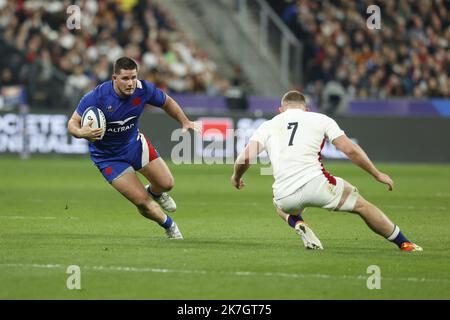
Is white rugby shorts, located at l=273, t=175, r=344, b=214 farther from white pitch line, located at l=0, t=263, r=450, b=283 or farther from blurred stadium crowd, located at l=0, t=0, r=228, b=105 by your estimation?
blurred stadium crowd, located at l=0, t=0, r=228, b=105

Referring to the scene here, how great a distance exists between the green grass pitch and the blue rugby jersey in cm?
116

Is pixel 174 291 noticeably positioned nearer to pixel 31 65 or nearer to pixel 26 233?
pixel 26 233

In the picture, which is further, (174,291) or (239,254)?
(239,254)

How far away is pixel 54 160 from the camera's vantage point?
30750 mm

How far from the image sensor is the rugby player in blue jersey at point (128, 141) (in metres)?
13.1

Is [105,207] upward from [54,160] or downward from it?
upward

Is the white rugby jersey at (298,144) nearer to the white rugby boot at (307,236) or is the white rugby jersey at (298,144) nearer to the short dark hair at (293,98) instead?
the short dark hair at (293,98)

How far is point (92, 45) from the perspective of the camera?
32.8m

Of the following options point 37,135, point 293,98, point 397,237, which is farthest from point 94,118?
point 37,135

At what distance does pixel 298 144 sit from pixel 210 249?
1656 millimetres

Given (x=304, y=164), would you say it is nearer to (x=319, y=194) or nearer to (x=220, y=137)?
(x=319, y=194)

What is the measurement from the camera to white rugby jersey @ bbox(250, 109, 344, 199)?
11.7 metres
